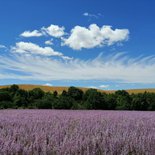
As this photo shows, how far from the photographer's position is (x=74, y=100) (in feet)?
67.2

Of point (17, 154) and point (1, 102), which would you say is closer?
point (17, 154)

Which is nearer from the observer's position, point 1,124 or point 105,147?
point 105,147

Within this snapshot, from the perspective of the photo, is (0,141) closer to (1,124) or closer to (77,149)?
(77,149)

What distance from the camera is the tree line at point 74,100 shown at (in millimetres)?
18688

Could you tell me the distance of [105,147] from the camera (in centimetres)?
427

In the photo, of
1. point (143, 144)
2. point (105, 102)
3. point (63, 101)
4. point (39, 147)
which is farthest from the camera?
point (105, 102)

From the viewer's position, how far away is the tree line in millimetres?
18688

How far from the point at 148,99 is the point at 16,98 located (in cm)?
781

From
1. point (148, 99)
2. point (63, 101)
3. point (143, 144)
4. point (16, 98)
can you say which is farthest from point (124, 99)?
point (143, 144)

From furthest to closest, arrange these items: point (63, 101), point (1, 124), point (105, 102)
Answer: point (105, 102), point (63, 101), point (1, 124)

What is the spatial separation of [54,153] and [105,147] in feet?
2.19

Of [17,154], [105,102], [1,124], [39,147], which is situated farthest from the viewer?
[105,102]

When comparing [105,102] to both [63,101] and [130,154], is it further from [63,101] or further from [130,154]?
[130,154]

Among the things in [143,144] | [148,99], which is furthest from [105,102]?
[143,144]
